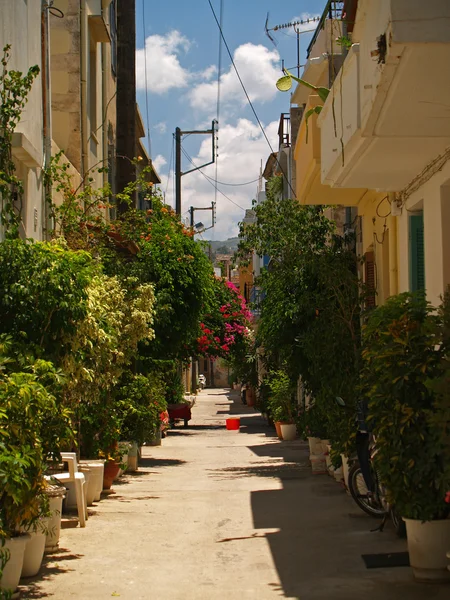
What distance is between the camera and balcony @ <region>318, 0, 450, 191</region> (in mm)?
6730

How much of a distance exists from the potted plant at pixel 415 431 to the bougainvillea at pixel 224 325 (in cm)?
2330

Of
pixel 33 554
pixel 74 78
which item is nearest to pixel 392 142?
pixel 33 554

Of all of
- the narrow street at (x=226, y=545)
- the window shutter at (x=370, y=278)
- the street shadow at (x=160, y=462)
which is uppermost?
the window shutter at (x=370, y=278)

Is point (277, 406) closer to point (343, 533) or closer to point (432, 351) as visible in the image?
point (343, 533)

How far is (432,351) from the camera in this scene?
26.9ft

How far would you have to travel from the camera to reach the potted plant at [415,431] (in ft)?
25.9

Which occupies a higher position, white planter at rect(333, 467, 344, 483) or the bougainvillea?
the bougainvillea

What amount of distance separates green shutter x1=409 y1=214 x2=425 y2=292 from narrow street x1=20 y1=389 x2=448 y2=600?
307 centimetres

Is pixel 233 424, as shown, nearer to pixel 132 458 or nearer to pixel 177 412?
pixel 177 412

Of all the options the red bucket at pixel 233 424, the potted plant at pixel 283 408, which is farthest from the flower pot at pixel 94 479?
the red bucket at pixel 233 424

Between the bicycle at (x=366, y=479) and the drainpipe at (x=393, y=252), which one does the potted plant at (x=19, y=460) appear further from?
the drainpipe at (x=393, y=252)

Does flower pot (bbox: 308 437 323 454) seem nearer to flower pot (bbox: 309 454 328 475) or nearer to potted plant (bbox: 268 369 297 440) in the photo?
flower pot (bbox: 309 454 328 475)

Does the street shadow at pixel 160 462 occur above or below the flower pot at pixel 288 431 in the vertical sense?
below

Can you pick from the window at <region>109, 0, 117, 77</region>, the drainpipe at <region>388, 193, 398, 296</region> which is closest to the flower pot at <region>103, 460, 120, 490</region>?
the drainpipe at <region>388, 193, 398, 296</region>
